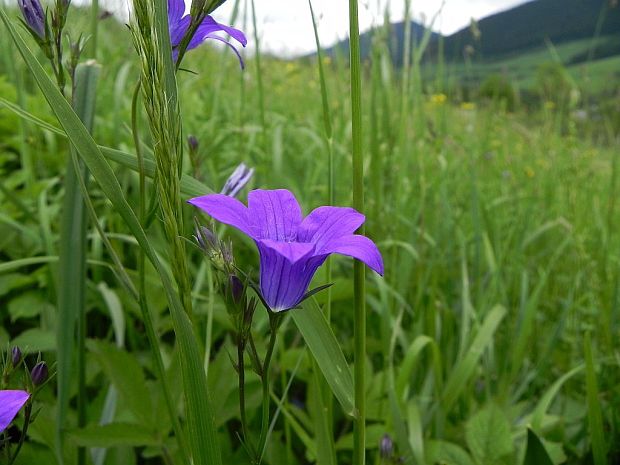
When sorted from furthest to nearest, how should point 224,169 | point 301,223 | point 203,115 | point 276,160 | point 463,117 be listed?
1. point 463,117
2. point 203,115
3. point 224,169
4. point 276,160
5. point 301,223

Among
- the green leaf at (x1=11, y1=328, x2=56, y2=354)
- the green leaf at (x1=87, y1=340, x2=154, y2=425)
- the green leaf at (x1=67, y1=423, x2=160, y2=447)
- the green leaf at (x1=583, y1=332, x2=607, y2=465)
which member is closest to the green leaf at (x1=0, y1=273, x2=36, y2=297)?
the green leaf at (x1=11, y1=328, x2=56, y2=354)

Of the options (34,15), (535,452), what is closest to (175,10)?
(34,15)

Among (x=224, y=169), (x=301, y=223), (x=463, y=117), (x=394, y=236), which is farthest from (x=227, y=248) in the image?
(x=463, y=117)

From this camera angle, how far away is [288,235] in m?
0.73

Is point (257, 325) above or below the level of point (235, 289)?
below

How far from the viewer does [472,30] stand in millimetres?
2293

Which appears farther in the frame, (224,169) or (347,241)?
(224,169)

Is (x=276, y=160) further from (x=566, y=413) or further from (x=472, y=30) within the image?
(x=566, y=413)

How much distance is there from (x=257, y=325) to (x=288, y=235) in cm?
82

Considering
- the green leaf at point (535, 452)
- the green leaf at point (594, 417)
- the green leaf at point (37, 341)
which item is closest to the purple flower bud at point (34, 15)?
the green leaf at point (37, 341)

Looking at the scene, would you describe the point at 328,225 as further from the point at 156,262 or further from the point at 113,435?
the point at 113,435

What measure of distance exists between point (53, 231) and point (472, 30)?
166cm

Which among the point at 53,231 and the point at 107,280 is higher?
the point at 53,231

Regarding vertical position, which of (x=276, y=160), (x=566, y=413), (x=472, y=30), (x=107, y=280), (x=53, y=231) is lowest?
(x=566, y=413)
